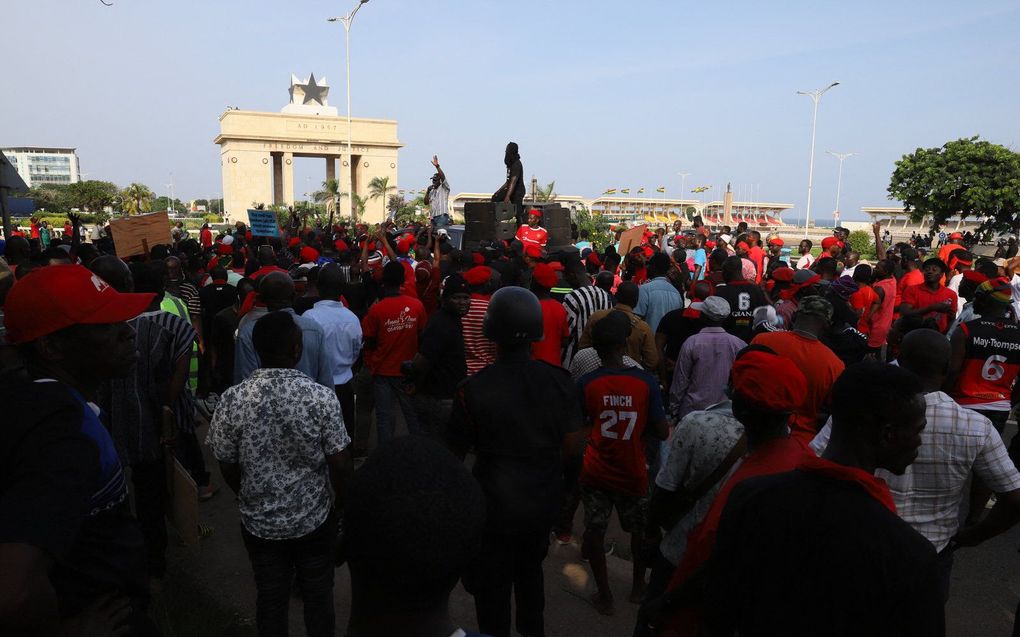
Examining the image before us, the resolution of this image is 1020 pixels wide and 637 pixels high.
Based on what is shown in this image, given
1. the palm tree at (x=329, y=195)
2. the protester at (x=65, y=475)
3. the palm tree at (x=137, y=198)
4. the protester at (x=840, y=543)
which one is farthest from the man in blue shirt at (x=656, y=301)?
the palm tree at (x=137, y=198)

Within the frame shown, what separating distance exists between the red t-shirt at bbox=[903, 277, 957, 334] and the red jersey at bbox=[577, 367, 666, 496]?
189 inches

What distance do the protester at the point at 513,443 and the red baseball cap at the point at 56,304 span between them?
148 centimetres

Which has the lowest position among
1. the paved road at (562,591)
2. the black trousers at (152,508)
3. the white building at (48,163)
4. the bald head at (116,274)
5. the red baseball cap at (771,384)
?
the paved road at (562,591)

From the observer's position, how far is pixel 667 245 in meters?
13.3

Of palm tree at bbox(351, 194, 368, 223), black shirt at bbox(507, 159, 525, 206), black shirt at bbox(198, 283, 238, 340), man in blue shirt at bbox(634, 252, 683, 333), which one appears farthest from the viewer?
palm tree at bbox(351, 194, 368, 223)

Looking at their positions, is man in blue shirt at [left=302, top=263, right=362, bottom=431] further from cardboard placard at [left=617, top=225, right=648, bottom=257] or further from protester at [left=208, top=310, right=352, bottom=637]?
cardboard placard at [left=617, top=225, right=648, bottom=257]

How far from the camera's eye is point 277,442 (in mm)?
2951

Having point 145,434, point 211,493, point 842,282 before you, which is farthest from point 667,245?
point 145,434

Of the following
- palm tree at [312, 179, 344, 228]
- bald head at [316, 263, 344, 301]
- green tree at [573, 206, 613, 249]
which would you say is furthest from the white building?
bald head at [316, 263, 344, 301]

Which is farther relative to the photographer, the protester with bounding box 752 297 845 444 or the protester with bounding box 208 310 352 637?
the protester with bounding box 752 297 845 444

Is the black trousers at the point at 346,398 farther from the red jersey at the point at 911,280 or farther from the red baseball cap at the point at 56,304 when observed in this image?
the red jersey at the point at 911,280

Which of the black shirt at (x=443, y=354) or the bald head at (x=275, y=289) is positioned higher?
the bald head at (x=275, y=289)

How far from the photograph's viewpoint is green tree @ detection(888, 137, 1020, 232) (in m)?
38.5

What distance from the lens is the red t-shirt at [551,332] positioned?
526 centimetres
